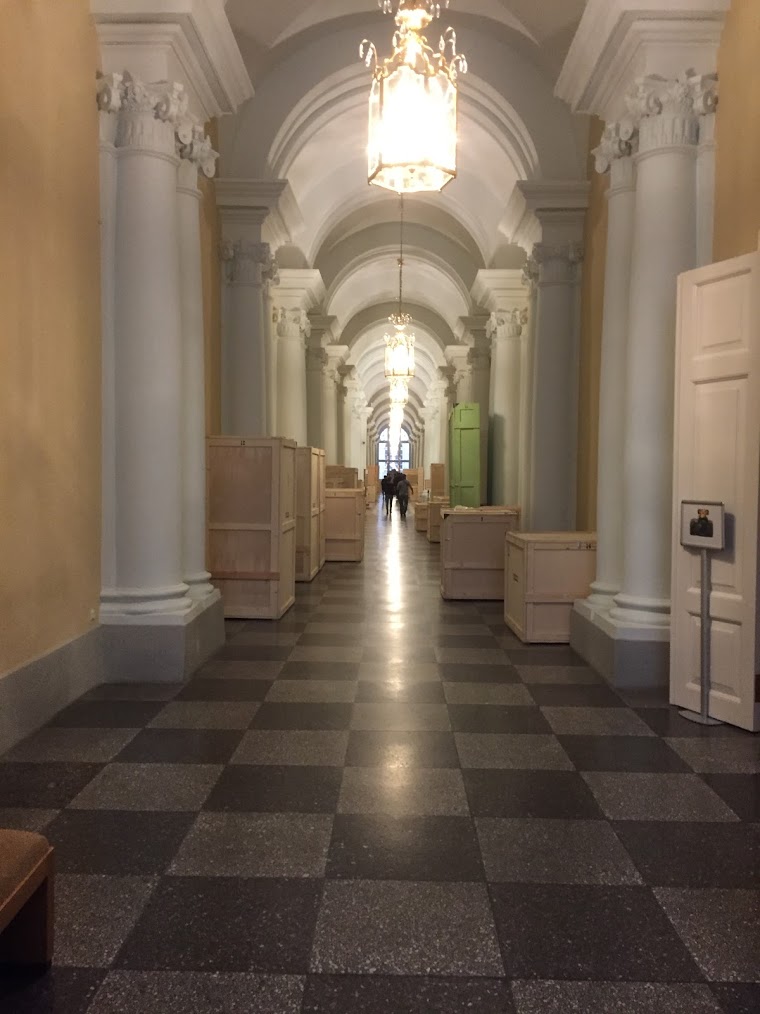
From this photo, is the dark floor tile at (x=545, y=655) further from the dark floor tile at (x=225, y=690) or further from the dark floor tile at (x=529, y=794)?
the dark floor tile at (x=529, y=794)

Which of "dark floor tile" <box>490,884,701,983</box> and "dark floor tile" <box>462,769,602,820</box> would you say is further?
"dark floor tile" <box>462,769,602,820</box>

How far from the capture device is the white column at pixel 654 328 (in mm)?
5641

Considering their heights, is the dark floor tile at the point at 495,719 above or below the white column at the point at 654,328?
below

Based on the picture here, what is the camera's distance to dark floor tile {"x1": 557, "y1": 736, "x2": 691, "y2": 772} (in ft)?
13.6

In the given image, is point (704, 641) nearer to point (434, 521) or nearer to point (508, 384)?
point (508, 384)

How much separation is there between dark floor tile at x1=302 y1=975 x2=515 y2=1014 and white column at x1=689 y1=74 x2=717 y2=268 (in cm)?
487

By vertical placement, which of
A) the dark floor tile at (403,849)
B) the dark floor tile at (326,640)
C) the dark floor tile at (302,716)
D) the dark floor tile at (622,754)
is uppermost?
the dark floor tile at (326,640)

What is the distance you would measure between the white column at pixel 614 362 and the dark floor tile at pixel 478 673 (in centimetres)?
97

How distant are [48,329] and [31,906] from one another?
3.49 metres

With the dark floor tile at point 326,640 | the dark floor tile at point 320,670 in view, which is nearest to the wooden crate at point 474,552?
the dark floor tile at point 326,640

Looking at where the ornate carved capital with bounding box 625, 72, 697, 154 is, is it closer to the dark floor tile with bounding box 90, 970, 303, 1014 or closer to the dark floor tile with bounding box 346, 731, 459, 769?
the dark floor tile with bounding box 346, 731, 459, 769

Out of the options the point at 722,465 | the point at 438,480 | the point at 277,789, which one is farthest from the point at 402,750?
the point at 438,480

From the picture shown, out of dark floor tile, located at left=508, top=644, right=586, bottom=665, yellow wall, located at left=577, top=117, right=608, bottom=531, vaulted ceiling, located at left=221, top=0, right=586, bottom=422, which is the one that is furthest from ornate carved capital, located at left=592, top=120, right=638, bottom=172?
dark floor tile, located at left=508, top=644, right=586, bottom=665

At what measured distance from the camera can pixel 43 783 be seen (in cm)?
386
